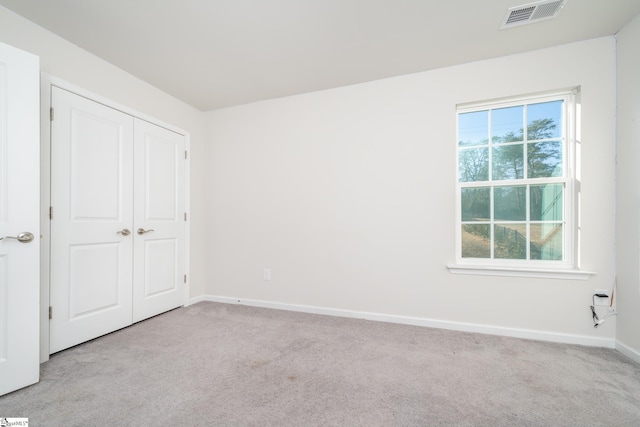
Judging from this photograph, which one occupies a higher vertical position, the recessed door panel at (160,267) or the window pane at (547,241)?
the window pane at (547,241)

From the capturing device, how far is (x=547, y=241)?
247 cm

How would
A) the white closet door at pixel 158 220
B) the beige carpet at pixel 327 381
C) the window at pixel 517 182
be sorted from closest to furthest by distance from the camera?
the beige carpet at pixel 327 381
the window at pixel 517 182
the white closet door at pixel 158 220

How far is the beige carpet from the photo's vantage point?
146 centimetres

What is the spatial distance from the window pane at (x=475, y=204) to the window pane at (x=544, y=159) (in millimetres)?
418

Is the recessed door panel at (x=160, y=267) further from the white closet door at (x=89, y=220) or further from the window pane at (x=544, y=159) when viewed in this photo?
the window pane at (x=544, y=159)

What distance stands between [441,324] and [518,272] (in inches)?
33.7

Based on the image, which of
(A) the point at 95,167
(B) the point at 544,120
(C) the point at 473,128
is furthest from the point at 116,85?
(B) the point at 544,120

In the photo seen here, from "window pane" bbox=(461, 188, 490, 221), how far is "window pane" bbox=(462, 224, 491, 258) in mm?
90

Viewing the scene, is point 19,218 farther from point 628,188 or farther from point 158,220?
point 628,188

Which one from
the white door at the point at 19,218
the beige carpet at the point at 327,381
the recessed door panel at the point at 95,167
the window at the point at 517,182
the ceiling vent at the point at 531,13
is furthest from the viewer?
the window at the point at 517,182

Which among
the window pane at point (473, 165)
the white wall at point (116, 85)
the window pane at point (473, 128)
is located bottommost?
the window pane at point (473, 165)

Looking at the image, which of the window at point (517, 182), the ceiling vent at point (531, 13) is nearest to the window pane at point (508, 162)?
the window at point (517, 182)

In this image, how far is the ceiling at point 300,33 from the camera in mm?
1904

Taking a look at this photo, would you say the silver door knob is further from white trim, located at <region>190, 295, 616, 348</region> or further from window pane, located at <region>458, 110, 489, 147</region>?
window pane, located at <region>458, 110, 489, 147</region>
